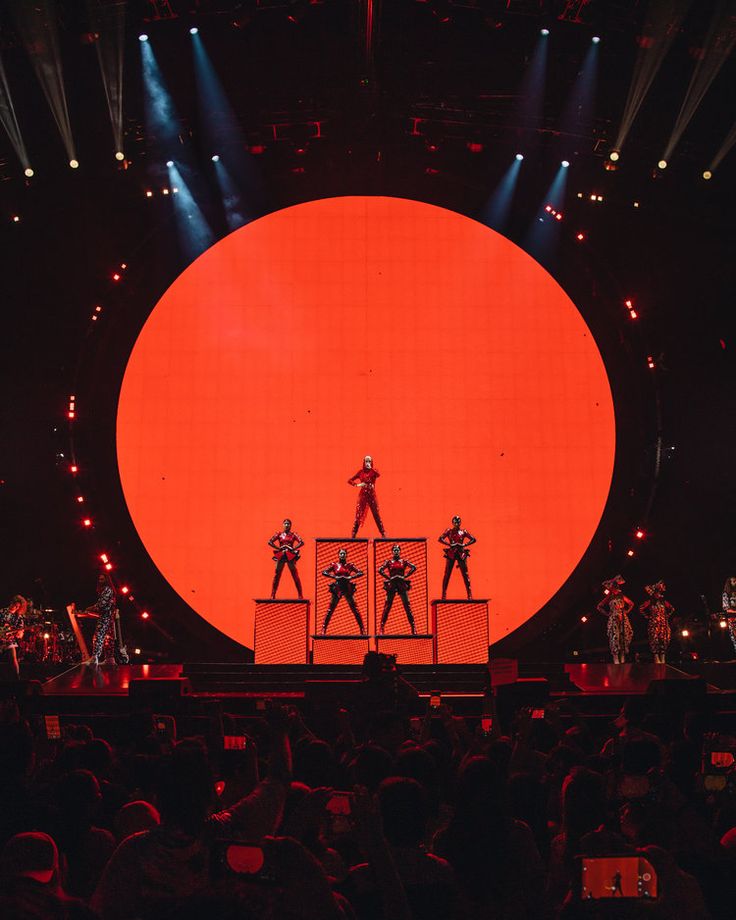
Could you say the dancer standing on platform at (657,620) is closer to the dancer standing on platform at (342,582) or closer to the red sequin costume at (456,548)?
the red sequin costume at (456,548)

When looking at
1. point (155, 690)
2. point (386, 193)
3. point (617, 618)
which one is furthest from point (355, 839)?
point (386, 193)

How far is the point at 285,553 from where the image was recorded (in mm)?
12867

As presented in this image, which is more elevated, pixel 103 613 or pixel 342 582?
pixel 342 582

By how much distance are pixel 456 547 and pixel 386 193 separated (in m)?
5.45

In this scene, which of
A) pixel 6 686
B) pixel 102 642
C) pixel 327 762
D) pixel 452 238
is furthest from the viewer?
pixel 452 238

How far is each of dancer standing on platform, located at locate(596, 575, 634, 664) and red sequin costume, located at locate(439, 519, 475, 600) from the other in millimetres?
1899

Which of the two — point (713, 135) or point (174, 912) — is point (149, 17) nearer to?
point (713, 135)

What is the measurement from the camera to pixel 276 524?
13.9 meters

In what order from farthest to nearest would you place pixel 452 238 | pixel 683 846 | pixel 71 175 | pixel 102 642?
pixel 452 238 < pixel 71 175 < pixel 102 642 < pixel 683 846

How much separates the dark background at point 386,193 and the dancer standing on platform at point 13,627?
4.22 feet

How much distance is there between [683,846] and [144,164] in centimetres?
A: 1255

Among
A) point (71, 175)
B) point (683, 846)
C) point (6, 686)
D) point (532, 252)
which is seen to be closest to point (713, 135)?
point (532, 252)

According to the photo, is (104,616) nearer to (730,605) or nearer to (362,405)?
(362,405)

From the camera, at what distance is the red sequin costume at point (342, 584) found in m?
12.5
